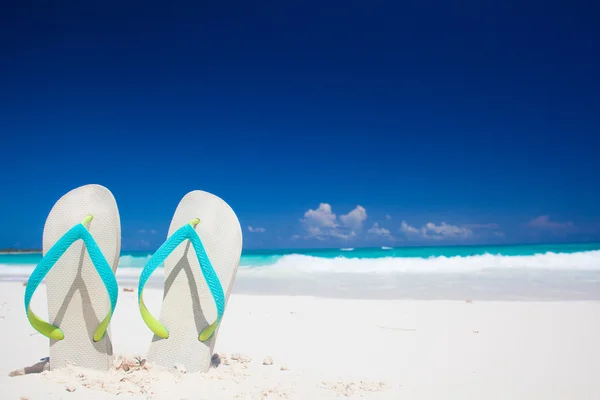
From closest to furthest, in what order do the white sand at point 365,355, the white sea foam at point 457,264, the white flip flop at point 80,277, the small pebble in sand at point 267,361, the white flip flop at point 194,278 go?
1. the white sand at point 365,355
2. the white flip flop at point 80,277
3. the white flip flop at point 194,278
4. the small pebble in sand at point 267,361
5. the white sea foam at point 457,264

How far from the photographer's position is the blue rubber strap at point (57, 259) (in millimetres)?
2213

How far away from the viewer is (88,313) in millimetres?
2393

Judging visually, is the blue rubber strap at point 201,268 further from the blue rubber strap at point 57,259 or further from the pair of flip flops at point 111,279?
the blue rubber strap at point 57,259

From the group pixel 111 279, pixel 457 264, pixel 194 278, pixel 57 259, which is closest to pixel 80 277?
pixel 57 259

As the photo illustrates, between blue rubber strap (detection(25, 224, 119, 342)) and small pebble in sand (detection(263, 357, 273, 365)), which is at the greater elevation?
blue rubber strap (detection(25, 224, 119, 342))

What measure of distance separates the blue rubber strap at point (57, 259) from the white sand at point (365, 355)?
247 millimetres

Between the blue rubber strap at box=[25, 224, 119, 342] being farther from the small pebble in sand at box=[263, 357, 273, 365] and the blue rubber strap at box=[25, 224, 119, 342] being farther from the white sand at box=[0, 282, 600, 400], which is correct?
the small pebble in sand at box=[263, 357, 273, 365]

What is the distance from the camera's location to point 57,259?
2.28 metres

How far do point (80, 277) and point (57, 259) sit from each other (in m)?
0.20

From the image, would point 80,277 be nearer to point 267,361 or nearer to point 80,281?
point 80,281

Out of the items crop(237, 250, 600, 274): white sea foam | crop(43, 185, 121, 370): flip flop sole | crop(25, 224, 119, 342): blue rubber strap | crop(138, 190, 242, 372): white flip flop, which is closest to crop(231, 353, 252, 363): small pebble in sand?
crop(138, 190, 242, 372): white flip flop

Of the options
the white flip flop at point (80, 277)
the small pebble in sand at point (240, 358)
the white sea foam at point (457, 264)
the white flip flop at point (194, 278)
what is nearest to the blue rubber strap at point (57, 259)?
the white flip flop at point (80, 277)

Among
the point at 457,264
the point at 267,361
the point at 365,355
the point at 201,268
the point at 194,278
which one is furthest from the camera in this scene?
the point at 457,264

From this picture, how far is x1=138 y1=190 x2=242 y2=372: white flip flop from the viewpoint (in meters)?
2.38
